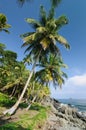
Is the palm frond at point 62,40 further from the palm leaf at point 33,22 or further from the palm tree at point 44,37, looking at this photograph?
the palm leaf at point 33,22

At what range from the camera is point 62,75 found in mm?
33875

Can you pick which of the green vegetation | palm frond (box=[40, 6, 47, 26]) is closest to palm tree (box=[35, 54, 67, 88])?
the green vegetation

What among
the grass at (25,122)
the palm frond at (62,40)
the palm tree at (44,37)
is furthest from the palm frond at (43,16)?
the grass at (25,122)

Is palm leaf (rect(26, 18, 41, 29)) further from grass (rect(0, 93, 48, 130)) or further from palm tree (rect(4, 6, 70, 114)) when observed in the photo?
grass (rect(0, 93, 48, 130))

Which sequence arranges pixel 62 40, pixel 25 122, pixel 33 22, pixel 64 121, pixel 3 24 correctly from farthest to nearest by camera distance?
pixel 64 121, pixel 33 22, pixel 62 40, pixel 3 24, pixel 25 122

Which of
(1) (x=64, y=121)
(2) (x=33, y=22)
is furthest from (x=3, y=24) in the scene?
(1) (x=64, y=121)

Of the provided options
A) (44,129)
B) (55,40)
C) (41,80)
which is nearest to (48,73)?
(41,80)

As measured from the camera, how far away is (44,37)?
2678 cm

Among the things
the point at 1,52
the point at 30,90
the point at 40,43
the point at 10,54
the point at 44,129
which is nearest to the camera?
the point at 44,129

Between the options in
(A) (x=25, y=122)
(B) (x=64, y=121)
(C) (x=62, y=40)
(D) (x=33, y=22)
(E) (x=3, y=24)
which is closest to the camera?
(A) (x=25, y=122)

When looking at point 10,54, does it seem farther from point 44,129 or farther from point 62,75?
point 44,129

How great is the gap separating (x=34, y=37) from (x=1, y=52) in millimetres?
12372

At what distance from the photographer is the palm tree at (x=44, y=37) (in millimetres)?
26219

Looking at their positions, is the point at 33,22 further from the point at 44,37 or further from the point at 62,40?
the point at 62,40
